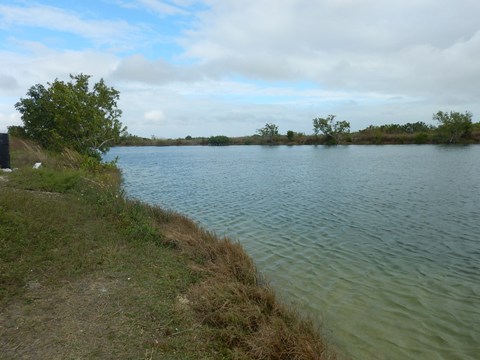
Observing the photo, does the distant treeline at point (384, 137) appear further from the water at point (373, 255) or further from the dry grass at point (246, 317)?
the dry grass at point (246, 317)

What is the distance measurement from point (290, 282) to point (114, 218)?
5586 millimetres

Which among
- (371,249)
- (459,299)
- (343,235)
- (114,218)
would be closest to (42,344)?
(114,218)

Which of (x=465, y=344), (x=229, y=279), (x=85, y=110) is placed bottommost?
(x=465, y=344)

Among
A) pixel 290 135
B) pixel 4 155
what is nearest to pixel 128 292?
pixel 4 155

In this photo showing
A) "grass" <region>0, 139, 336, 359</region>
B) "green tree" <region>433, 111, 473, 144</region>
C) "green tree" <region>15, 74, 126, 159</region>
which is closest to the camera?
"grass" <region>0, 139, 336, 359</region>

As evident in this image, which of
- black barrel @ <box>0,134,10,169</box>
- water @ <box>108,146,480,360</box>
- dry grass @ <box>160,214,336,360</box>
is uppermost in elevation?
black barrel @ <box>0,134,10,169</box>

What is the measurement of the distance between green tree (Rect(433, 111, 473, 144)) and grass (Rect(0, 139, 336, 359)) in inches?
3159

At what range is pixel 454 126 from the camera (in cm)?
7381

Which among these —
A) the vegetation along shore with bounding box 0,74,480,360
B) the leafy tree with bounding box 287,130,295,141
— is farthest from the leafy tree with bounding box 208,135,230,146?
the vegetation along shore with bounding box 0,74,480,360

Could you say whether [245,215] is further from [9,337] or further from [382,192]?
[9,337]

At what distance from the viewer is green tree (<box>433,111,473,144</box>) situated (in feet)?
239

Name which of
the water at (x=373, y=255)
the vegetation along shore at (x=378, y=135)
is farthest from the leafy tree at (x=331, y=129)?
the water at (x=373, y=255)

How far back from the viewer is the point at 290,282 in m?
8.24

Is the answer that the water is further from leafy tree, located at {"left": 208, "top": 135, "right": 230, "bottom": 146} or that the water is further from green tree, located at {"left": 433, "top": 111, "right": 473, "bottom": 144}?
leafy tree, located at {"left": 208, "top": 135, "right": 230, "bottom": 146}
